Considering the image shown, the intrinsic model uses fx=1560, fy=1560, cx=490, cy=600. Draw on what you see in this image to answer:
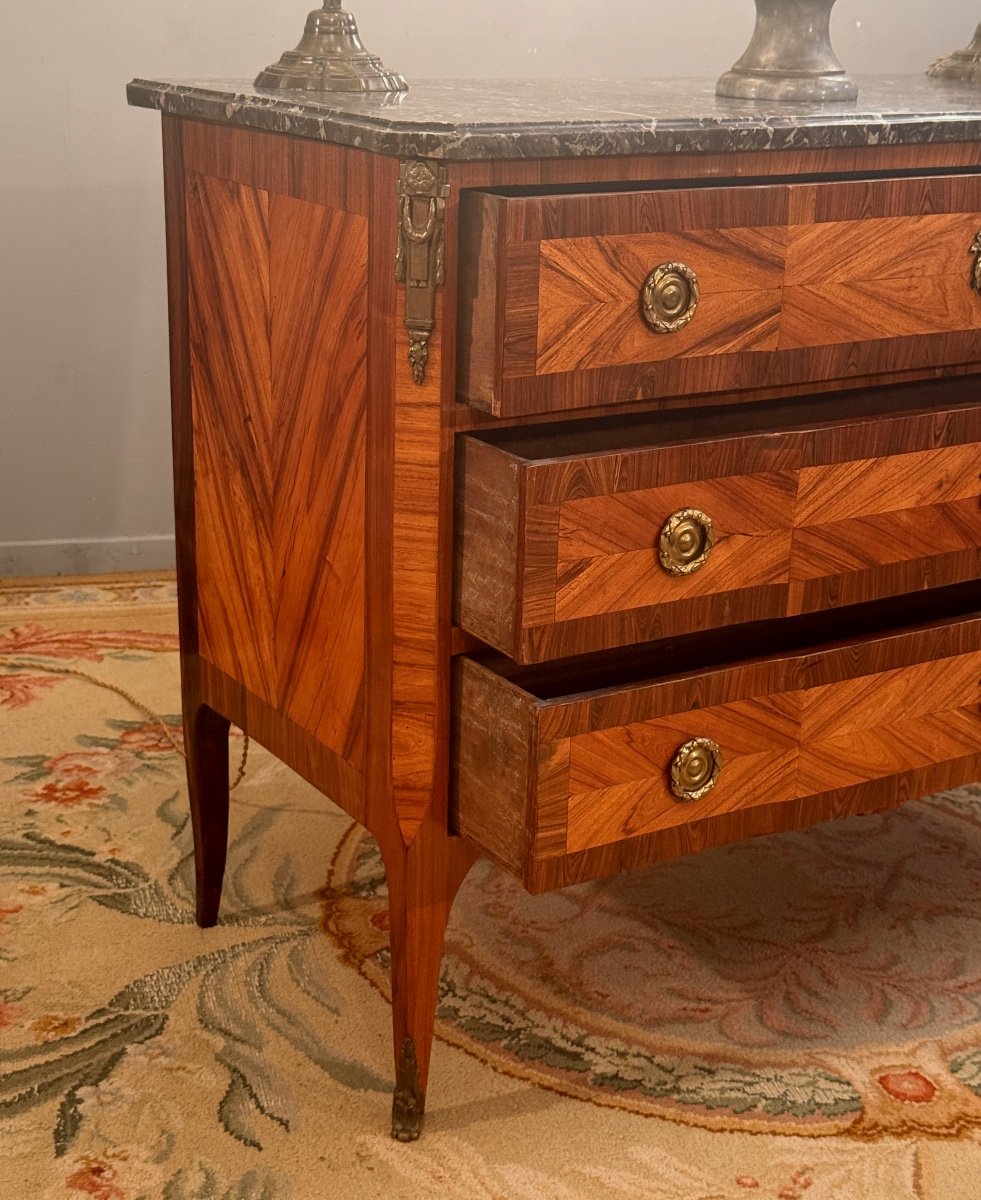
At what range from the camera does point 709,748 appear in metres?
1.12

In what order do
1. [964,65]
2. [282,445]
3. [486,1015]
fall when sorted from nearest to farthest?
1. [282,445]
2. [486,1015]
3. [964,65]

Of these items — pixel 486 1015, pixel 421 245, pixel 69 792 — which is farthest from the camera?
pixel 69 792

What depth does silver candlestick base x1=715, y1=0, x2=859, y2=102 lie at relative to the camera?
1229 millimetres

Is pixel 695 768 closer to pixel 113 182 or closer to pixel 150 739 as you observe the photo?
pixel 150 739

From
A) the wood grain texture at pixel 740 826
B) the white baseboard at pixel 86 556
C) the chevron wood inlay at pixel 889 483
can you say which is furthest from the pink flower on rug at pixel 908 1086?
the white baseboard at pixel 86 556

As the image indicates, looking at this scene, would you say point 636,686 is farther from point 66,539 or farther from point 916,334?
point 66,539

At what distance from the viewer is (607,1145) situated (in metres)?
1.17

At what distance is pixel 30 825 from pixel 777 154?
3.37ft

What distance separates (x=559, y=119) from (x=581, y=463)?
0.23 m

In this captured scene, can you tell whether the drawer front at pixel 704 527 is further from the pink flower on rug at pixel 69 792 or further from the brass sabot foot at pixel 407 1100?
the pink flower on rug at pixel 69 792

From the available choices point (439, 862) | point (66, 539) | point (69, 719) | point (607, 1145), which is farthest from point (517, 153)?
point (66, 539)

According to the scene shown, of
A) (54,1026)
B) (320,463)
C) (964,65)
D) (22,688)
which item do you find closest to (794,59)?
(964,65)

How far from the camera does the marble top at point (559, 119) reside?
971 mm

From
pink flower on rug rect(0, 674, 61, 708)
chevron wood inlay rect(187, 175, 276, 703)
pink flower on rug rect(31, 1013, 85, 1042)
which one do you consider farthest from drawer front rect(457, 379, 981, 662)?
pink flower on rug rect(0, 674, 61, 708)
